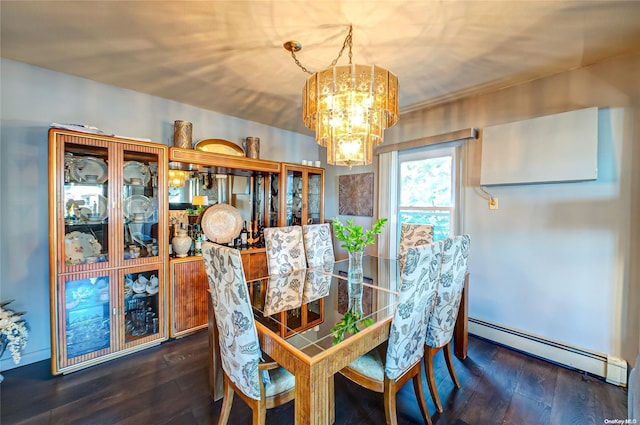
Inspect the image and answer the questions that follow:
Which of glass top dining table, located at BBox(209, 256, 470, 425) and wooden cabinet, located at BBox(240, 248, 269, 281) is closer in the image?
glass top dining table, located at BBox(209, 256, 470, 425)

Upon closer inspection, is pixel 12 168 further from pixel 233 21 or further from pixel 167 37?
pixel 233 21

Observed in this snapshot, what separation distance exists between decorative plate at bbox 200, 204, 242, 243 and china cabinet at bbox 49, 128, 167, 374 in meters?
0.59

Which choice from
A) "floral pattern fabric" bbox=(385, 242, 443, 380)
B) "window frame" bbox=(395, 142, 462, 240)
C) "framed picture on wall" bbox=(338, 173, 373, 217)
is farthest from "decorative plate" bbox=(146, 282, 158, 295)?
"window frame" bbox=(395, 142, 462, 240)

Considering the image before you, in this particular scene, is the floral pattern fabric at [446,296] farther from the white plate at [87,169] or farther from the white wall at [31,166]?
the white wall at [31,166]

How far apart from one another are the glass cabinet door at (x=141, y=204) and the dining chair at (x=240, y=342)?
149 cm

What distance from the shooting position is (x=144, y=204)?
7.98ft

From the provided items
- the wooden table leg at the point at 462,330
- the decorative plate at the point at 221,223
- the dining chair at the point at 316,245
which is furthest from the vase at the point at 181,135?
the wooden table leg at the point at 462,330

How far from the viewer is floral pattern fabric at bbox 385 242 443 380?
4.09 feet

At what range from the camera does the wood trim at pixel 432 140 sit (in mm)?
2601

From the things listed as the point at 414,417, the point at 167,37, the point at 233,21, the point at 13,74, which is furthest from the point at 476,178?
the point at 13,74

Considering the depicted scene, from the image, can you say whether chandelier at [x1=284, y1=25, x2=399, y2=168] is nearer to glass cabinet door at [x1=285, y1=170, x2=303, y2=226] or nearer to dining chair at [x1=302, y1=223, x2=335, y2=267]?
dining chair at [x1=302, y1=223, x2=335, y2=267]

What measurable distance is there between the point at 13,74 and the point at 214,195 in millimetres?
1811

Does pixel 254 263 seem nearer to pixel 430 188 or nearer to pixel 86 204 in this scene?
pixel 86 204

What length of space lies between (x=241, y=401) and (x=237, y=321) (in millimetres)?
943
